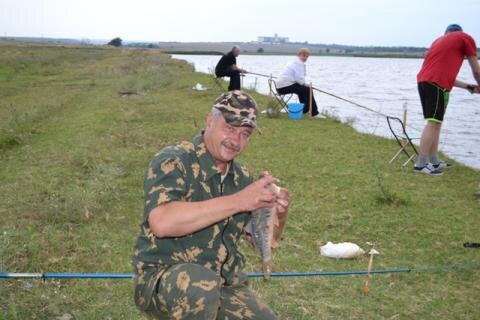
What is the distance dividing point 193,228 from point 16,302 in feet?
6.88

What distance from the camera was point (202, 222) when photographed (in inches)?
96.8

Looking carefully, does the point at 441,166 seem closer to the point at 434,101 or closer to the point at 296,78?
the point at 434,101

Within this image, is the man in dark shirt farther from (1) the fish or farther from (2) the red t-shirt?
(1) the fish

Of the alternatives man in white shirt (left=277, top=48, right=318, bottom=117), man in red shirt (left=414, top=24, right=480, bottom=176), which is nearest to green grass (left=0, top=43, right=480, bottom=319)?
man in red shirt (left=414, top=24, right=480, bottom=176)

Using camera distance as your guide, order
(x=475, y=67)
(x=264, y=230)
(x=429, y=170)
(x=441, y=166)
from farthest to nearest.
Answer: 1. (x=441, y=166)
2. (x=429, y=170)
3. (x=475, y=67)
4. (x=264, y=230)

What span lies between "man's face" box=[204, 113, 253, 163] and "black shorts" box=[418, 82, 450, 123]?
5699mm

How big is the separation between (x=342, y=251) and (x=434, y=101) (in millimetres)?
3776

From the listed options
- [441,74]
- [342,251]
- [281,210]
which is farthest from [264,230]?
[441,74]

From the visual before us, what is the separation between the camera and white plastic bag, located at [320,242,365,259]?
5.04m

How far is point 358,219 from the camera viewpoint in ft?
20.0

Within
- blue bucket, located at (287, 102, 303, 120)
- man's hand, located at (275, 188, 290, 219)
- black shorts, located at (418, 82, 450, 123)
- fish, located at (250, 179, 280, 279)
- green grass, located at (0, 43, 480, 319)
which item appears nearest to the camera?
man's hand, located at (275, 188, 290, 219)

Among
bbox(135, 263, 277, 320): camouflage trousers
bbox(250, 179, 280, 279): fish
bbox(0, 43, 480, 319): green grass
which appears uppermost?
bbox(250, 179, 280, 279): fish

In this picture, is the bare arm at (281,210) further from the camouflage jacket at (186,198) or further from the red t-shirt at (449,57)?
the red t-shirt at (449,57)

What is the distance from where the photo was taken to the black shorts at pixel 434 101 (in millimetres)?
7684
